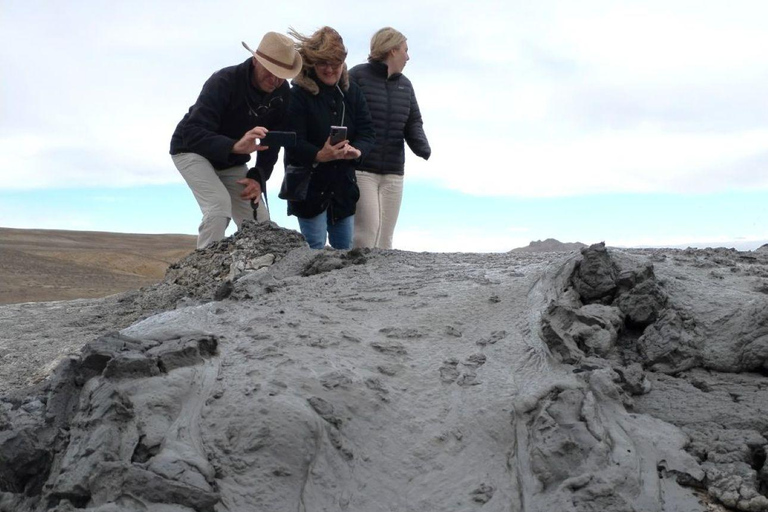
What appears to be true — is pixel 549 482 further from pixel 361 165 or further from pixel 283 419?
pixel 361 165

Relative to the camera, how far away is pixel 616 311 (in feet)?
10.1

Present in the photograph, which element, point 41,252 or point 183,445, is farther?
point 41,252

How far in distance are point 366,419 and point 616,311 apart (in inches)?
46.3

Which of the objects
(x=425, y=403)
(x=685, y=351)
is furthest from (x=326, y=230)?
(x=685, y=351)

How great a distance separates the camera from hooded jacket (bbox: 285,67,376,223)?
14.6 feet

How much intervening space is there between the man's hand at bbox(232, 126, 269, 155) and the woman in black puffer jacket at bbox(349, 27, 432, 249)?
2.58 ft

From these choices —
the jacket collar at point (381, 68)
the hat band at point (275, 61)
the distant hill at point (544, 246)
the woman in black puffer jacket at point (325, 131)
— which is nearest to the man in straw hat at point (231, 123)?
the hat band at point (275, 61)

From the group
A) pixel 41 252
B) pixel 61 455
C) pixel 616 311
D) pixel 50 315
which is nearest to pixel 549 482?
pixel 616 311

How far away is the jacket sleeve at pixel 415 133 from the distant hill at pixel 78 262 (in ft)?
22.1

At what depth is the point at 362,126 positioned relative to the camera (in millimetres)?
4664

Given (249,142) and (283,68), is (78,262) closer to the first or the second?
(249,142)

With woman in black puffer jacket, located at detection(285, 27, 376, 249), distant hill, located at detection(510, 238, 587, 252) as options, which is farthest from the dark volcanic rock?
distant hill, located at detection(510, 238, 587, 252)

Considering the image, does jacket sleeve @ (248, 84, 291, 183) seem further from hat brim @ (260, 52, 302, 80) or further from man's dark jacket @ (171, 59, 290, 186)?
hat brim @ (260, 52, 302, 80)

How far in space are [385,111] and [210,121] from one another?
1162mm
